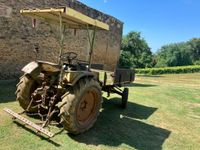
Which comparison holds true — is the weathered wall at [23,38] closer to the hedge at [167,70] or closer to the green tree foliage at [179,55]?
the hedge at [167,70]

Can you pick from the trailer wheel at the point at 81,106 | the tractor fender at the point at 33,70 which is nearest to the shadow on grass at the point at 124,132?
the trailer wheel at the point at 81,106

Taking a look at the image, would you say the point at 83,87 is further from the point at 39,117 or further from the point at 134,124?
the point at 134,124

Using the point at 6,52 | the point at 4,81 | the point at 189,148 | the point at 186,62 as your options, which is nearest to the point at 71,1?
the point at 6,52

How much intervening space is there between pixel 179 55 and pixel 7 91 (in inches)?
2886

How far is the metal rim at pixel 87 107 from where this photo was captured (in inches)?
214

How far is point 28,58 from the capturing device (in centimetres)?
1077

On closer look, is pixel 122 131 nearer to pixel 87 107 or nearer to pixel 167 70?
pixel 87 107

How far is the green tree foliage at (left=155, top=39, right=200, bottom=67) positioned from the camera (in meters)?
72.6

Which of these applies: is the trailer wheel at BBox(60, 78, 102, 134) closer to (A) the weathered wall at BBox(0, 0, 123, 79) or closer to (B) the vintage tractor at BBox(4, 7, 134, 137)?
(B) the vintage tractor at BBox(4, 7, 134, 137)

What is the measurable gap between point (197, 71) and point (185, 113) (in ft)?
117

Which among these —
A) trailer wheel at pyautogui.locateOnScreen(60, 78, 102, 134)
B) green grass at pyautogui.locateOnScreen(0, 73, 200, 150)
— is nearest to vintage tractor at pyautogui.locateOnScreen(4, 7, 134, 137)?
trailer wheel at pyautogui.locateOnScreen(60, 78, 102, 134)

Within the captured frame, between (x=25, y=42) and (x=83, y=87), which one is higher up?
(x=25, y=42)

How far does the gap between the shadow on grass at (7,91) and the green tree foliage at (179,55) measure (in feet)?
203

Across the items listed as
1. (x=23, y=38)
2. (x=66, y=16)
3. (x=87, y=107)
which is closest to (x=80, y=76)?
(x=87, y=107)
